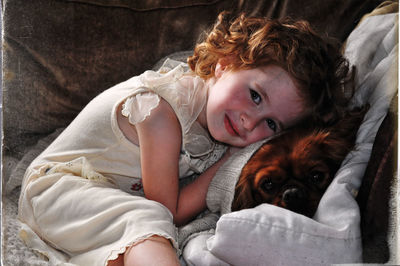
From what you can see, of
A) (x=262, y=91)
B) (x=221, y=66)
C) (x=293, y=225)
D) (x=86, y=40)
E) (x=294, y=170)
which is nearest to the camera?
(x=293, y=225)

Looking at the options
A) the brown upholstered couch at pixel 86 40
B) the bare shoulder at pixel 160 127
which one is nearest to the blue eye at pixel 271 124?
the bare shoulder at pixel 160 127

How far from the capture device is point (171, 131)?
1.14 m

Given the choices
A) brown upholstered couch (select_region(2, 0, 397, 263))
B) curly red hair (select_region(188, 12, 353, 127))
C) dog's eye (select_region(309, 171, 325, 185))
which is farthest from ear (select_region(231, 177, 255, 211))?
brown upholstered couch (select_region(2, 0, 397, 263))

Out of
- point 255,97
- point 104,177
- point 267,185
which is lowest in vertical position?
point 104,177

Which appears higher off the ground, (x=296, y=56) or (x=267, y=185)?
(x=296, y=56)

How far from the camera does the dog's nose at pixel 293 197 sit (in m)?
0.96

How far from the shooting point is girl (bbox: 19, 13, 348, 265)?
3.49 feet

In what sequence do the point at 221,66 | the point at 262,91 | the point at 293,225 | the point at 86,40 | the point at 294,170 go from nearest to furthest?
1. the point at 293,225
2. the point at 294,170
3. the point at 262,91
4. the point at 221,66
5. the point at 86,40

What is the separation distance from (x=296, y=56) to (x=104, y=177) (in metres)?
0.54

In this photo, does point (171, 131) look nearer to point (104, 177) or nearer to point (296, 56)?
point (104, 177)

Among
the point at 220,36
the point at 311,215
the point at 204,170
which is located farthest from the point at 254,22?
the point at 311,215

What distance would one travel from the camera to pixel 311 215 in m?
0.99

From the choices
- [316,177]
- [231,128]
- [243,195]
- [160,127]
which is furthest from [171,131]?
[316,177]

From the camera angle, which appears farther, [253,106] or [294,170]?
[253,106]
